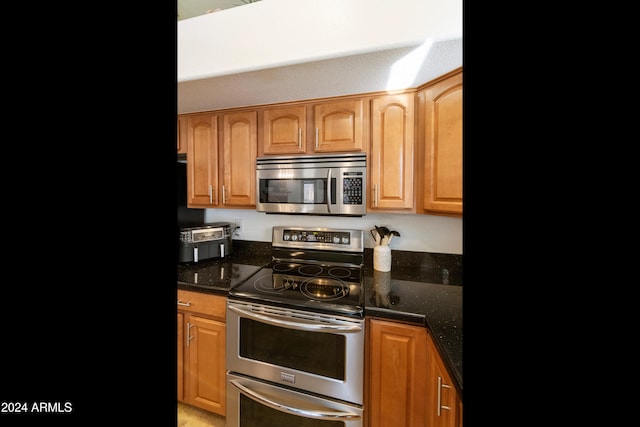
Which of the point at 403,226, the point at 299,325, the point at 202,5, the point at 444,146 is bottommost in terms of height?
the point at 299,325

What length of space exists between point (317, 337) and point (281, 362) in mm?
232

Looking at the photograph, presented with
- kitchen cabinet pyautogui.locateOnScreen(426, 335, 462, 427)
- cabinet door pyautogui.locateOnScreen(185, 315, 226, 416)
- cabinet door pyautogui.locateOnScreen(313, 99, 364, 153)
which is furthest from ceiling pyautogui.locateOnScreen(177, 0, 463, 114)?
cabinet door pyautogui.locateOnScreen(185, 315, 226, 416)

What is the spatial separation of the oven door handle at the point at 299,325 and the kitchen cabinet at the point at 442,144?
719 mm

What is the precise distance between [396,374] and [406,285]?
450 millimetres

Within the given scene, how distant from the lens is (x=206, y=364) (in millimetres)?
1556

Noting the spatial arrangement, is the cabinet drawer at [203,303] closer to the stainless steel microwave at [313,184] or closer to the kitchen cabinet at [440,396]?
the stainless steel microwave at [313,184]

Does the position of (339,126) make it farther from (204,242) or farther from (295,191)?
(204,242)

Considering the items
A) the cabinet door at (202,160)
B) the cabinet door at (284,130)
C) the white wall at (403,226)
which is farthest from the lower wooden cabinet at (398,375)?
the cabinet door at (202,160)

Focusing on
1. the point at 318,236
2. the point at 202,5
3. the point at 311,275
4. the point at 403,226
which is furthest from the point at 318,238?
the point at 202,5

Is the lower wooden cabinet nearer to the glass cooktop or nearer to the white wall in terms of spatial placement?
the glass cooktop
